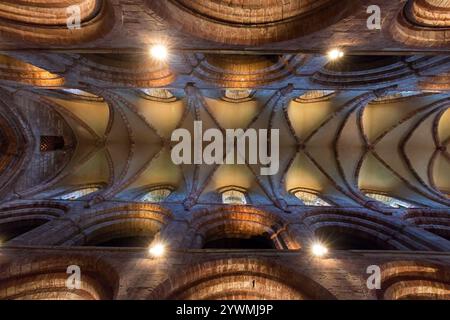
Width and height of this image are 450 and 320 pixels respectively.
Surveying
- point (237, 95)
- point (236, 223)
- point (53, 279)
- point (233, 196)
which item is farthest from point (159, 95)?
point (53, 279)

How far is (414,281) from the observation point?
255 inches

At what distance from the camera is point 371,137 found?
1466cm

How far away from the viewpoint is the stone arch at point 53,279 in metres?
6.04

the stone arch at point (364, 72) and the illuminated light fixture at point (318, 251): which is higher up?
the stone arch at point (364, 72)

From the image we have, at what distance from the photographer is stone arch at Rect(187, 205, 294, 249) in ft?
30.2

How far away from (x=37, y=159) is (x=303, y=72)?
36.3ft

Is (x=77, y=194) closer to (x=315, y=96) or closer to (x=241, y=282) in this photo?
(x=241, y=282)

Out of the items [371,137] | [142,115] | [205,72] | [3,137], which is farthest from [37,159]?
[371,137]

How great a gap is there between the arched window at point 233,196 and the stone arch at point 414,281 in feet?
21.8

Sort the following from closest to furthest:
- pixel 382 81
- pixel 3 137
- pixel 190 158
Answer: pixel 382 81 < pixel 3 137 < pixel 190 158

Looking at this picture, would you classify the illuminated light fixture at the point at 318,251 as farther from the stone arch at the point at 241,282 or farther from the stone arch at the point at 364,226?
the stone arch at the point at 364,226

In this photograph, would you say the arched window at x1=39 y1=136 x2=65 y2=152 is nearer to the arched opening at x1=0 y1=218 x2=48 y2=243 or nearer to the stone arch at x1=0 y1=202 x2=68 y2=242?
the stone arch at x1=0 y1=202 x2=68 y2=242

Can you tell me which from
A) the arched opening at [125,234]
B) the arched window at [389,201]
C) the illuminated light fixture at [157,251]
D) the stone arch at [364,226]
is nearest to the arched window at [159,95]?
the arched opening at [125,234]

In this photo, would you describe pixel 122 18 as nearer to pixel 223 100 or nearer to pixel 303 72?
pixel 303 72
